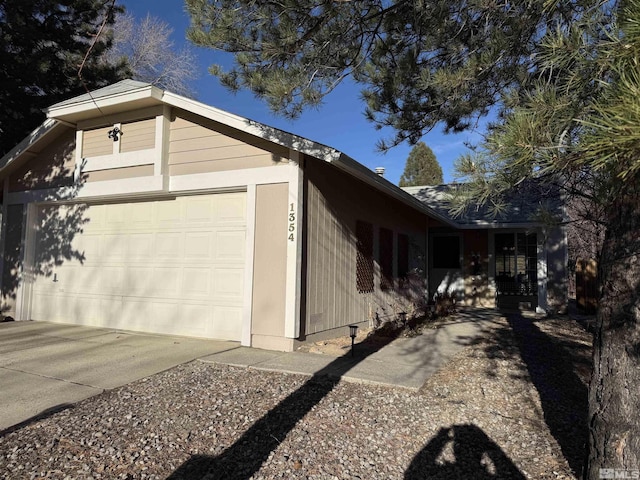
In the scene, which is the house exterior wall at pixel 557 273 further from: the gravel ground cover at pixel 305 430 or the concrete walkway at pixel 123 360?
the gravel ground cover at pixel 305 430

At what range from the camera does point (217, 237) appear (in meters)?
7.09

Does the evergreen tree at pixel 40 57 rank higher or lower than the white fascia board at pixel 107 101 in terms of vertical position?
higher

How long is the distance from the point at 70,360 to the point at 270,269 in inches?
112

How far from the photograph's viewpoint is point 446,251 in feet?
46.6

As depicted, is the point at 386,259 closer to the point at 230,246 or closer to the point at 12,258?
the point at 230,246

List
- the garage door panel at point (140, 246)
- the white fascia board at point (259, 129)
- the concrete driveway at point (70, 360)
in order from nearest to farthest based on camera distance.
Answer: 1. the concrete driveway at point (70, 360)
2. the white fascia board at point (259, 129)
3. the garage door panel at point (140, 246)

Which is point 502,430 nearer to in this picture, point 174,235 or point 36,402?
point 36,402

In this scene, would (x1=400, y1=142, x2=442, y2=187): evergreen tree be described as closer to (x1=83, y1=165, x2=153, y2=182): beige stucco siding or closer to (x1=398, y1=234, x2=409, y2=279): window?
(x1=398, y1=234, x2=409, y2=279): window

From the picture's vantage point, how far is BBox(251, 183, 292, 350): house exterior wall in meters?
6.36

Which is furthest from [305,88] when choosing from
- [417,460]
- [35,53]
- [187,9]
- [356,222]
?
[35,53]

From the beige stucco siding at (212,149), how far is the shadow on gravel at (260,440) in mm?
3288

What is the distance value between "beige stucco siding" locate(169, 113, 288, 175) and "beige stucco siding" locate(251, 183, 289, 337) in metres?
0.49

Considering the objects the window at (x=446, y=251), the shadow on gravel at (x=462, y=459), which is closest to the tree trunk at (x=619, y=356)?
the shadow on gravel at (x=462, y=459)

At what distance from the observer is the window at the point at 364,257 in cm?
851
